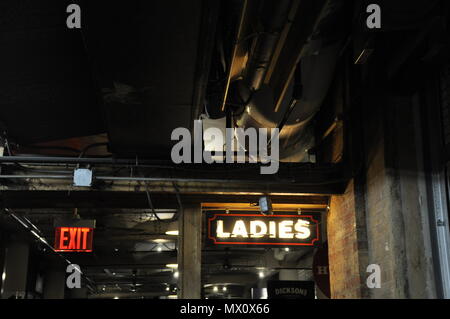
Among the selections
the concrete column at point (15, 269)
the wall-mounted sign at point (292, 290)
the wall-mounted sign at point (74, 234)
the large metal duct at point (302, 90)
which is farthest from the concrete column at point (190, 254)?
the concrete column at point (15, 269)

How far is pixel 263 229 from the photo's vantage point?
7.34 metres

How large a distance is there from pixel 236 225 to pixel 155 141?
5.50 feet

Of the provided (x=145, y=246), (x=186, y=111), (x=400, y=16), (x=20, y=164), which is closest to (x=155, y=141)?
(x=186, y=111)

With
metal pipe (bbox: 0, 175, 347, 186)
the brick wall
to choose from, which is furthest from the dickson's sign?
metal pipe (bbox: 0, 175, 347, 186)

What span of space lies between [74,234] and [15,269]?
614 cm

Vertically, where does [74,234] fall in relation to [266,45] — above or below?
below

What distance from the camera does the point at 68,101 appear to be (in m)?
6.10

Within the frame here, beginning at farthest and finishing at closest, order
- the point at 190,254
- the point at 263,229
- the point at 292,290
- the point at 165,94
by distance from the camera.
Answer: the point at 292,290
the point at 263,229
the point at 190,254
the point at 165,94

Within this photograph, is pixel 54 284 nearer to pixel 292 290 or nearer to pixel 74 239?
pixel 74 239

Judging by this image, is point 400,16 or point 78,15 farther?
point 400,16

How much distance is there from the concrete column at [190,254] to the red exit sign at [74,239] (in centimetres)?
172

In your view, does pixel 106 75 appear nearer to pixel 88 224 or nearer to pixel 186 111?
pixel 186 111

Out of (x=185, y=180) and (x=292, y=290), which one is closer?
(x=185, y=180)

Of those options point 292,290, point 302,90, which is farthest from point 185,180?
point 292,290
